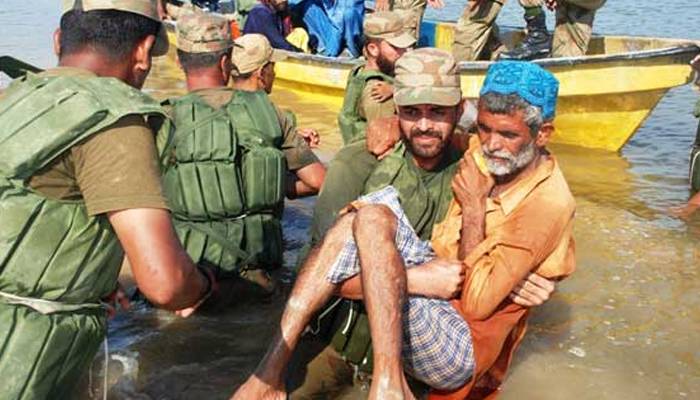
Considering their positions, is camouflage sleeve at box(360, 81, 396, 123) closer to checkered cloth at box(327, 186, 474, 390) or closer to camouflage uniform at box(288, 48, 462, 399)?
camouflage uniform at box(288, 48, 462, 399)

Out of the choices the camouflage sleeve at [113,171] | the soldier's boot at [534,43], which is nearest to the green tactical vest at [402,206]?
the camouflage sleeve at [113,171]

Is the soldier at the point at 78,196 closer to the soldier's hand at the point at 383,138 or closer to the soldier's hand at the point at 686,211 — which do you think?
the soldier's hand at the point at 383,138

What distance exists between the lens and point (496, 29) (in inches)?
409

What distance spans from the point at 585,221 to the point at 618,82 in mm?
2138

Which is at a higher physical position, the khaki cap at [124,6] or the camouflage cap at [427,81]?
the khaki cap at [124,6]

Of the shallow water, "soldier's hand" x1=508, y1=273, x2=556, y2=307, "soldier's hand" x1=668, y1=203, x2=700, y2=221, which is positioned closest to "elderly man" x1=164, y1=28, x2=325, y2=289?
the shallow water

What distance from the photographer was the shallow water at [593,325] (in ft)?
13.6

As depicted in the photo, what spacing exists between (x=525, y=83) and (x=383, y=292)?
3.43 feet

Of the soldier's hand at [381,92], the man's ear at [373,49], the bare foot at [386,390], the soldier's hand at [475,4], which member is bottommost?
the bare foot at [386,390]

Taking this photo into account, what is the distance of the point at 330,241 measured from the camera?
336cm

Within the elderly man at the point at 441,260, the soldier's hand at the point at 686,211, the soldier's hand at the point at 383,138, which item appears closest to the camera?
the elderly man at the point at 441,260

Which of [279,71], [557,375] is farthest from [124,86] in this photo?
[279,71]

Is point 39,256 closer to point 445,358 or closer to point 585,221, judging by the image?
point 445,358

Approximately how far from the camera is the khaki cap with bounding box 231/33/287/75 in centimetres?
481
